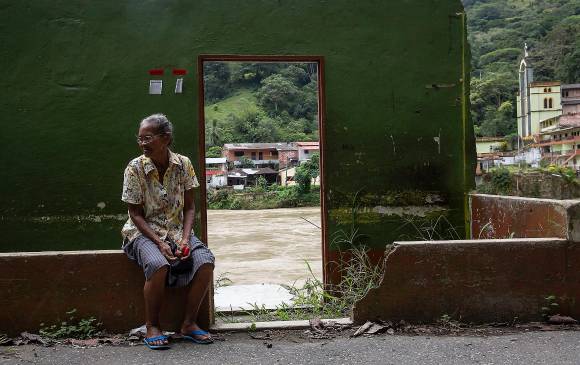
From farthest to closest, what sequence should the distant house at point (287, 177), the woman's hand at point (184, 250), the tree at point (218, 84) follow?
the tree at point (218, 84)
the distant house at point (287, 177)
the woman's hand at point (184, 250)

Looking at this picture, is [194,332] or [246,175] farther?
[246,175]

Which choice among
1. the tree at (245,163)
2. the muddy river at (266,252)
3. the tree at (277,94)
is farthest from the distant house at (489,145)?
the muddy river at (266,252)

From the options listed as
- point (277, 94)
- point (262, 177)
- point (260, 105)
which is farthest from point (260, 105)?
point (262, 177)

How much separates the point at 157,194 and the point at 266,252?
28.6ft

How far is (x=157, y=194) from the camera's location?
3738mm

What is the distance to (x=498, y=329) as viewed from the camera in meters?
3.89

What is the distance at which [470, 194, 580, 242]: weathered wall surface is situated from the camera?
4066mm

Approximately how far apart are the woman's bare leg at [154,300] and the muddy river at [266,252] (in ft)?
11.4

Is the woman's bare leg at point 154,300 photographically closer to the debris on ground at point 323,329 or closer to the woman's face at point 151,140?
the woman's face at point 151,140

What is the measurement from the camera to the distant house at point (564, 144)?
30.9m

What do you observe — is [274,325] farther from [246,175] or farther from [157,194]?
A: [246,175]

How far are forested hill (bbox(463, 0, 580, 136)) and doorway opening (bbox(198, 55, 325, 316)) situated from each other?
15.3 metres

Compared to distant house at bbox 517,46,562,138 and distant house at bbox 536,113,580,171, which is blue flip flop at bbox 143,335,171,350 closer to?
distant house at bbox 536,113,580,171

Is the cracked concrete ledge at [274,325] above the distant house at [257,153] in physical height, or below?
below
